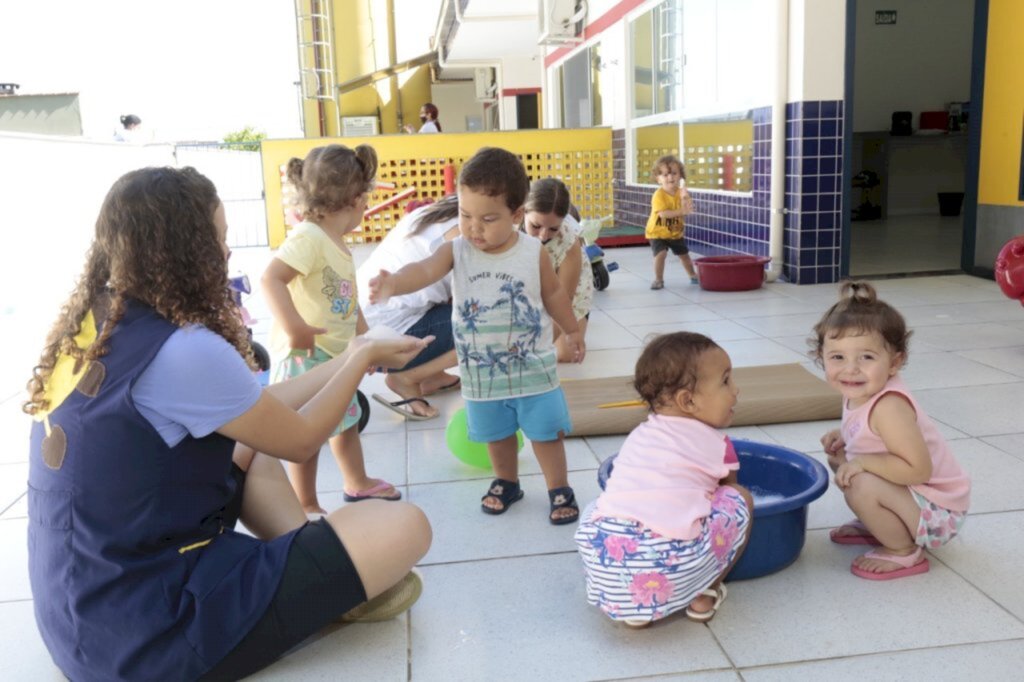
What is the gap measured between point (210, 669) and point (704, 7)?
20.4 feet

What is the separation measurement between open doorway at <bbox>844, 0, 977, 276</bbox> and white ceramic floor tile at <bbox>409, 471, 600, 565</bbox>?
7.77 meters

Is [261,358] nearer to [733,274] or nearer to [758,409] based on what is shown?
[758,409]

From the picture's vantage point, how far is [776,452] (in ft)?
7.22

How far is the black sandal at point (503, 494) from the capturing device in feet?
7.75

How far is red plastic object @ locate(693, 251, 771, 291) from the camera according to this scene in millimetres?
5461

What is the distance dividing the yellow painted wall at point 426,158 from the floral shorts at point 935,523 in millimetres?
7572

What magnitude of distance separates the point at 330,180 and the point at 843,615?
1584 millimetres

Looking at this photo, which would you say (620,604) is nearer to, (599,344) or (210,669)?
(210,669)

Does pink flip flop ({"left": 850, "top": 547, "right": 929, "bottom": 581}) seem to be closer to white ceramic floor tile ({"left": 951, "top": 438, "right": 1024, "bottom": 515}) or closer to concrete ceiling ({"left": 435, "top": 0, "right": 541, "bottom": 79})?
white ceramic floor tile ({"left": 951, "top": 438, "right": 1024, "bottom": 515})

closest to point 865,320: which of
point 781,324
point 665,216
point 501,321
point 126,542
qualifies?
point 501,321

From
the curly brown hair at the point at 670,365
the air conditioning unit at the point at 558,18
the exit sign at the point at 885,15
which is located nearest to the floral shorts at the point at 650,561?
the curly brown hair at the point at 670,365

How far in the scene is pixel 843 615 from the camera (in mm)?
1762

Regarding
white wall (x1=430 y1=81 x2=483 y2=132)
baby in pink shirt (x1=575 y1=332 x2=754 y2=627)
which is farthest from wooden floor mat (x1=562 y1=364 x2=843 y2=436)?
white wall (x1=430 y1=81 x2=483 y2=132)

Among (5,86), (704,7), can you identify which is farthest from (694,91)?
(5,86)
